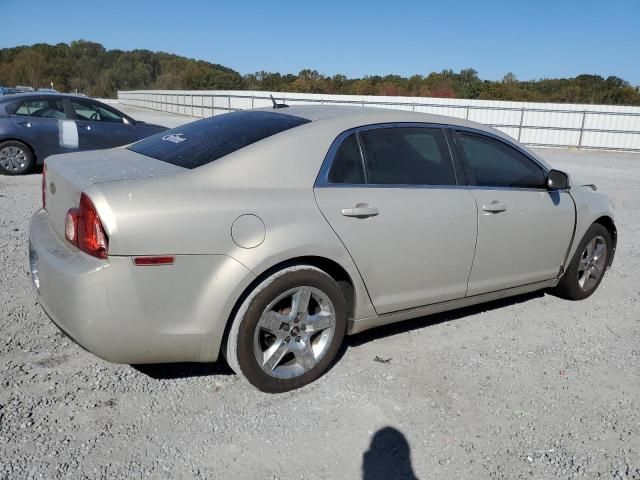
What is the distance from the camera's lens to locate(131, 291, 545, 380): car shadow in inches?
131

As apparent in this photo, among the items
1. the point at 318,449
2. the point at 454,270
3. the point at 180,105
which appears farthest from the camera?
the point at 180,105

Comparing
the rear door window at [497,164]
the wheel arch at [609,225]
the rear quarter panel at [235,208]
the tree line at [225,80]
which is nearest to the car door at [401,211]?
the rear quarter panel at [235,208]

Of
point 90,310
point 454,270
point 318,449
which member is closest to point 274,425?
point 318,449

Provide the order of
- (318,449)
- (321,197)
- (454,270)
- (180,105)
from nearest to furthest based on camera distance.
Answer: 1. (318,449)
2. (321,197)
3. (454,270)
4. (180,105)

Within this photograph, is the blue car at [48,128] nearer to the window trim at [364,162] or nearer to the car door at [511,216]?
the window trim at [364,162]

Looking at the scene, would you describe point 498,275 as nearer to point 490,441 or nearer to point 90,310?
point 490,441

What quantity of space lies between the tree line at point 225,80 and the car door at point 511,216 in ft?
162

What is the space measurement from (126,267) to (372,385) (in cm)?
158

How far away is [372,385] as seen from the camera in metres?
3.31

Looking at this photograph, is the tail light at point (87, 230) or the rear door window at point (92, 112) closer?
Result: the tail light at point (87, 230)

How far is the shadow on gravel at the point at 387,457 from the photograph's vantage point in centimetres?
254

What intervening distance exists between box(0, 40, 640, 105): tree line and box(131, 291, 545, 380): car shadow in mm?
49395

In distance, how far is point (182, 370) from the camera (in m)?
3.36

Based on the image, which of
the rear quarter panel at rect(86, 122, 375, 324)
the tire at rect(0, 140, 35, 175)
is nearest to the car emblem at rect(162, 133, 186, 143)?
the rear quarter panel at rect(86, 122, 375, 324)
